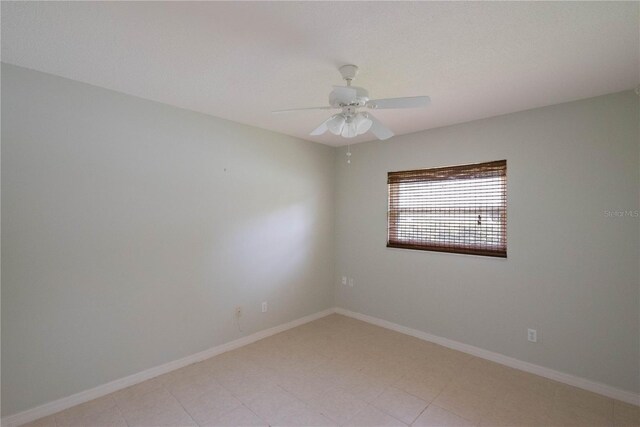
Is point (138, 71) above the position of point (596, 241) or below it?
above

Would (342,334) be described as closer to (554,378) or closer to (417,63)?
(554,378)

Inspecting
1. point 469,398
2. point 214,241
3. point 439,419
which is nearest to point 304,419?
point 439,419

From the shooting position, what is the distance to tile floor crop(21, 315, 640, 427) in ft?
6.97

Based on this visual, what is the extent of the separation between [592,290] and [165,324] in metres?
3.73

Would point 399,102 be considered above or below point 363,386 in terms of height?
above

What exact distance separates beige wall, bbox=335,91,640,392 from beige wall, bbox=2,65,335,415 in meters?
1.86

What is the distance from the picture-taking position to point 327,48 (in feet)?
5.95

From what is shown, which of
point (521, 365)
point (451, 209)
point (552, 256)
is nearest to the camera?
point (552, 256)

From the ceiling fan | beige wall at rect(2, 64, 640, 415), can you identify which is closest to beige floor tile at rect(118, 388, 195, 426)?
beige wall at rect(2, 64, 640, 415)

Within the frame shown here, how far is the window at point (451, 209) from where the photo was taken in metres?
3.04

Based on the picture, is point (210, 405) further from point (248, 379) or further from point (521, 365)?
point (521, 365)

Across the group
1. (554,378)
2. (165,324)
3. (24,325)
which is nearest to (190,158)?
(165,324)

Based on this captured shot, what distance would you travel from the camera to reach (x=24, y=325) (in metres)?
2.11

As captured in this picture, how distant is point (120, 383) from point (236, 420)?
1127mm
